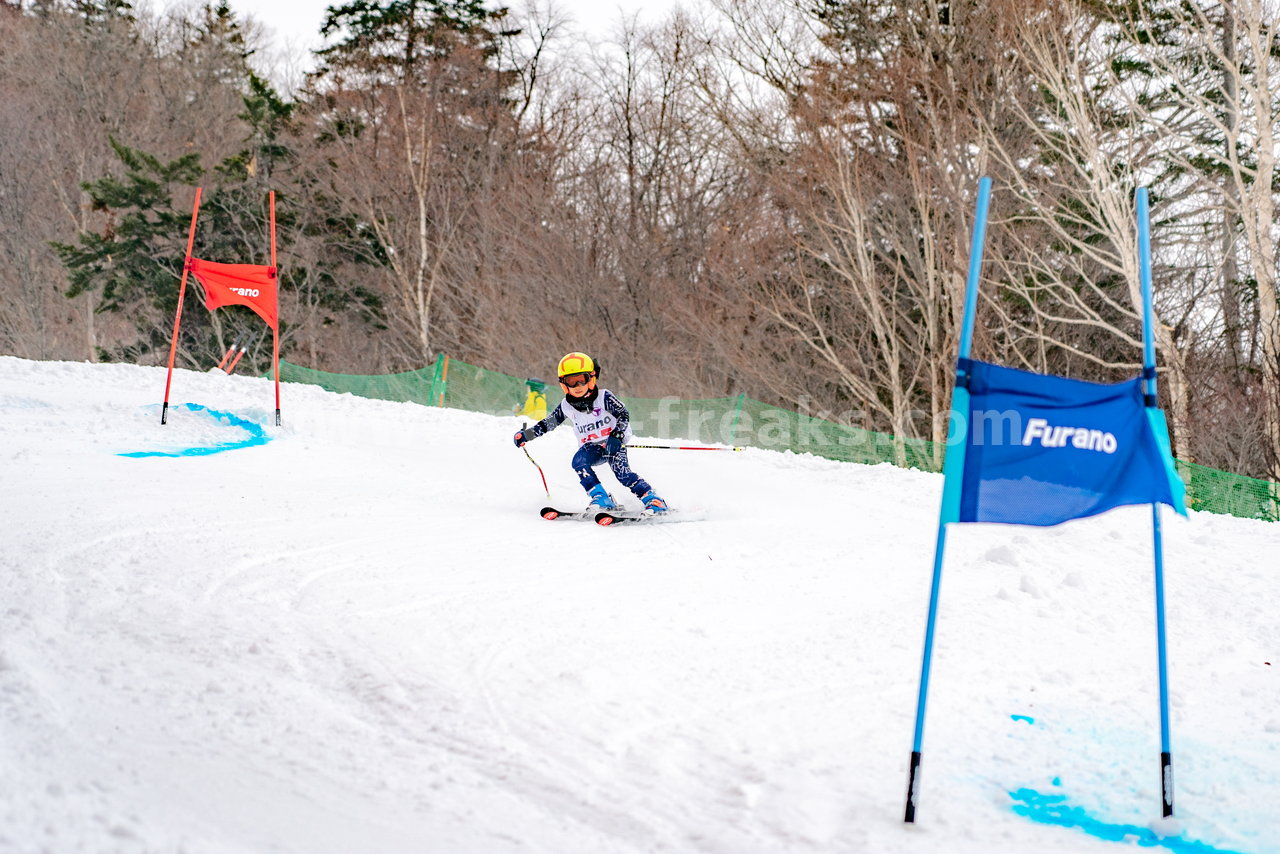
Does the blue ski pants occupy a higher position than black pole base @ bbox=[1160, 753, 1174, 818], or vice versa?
the blue ski pants

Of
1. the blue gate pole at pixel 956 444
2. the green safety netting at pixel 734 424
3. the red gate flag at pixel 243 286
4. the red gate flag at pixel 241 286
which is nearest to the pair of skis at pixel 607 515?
the blue gate pole at pixel 956 444

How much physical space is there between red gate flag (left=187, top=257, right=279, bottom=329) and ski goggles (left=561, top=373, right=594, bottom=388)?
593 centimetres

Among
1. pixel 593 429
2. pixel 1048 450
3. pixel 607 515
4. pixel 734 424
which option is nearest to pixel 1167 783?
pixel 1048 450

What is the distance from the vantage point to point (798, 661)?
16.0 feet

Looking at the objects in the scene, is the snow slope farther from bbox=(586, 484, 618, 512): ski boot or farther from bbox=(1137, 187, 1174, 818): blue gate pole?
bbox=(586, 484, 618, 512): ski boot

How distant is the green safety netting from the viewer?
42.7 feet

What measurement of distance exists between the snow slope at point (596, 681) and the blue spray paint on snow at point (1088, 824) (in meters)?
0.01

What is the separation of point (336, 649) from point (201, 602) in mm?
1084

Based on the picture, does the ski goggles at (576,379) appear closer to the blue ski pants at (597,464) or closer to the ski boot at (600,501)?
the blue ski pants at (597,464)

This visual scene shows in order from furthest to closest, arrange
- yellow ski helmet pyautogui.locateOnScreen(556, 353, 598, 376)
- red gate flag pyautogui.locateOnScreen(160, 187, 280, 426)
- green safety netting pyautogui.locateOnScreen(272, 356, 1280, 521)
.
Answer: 1. red gate flag pyautogui.locateOnScreen(160, 187, 280, 426)
2. green safety netting pyautogui.locateOnScreen(272, 356, 1280, 521)
3. yellow ski helmet pyautogui.locateOnScreen(556, 353, 598, 376)

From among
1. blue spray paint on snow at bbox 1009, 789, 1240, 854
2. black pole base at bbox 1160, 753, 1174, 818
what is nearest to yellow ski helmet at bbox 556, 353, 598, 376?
blue spray paint on snow at bbox 1009, 789, 1240, 854

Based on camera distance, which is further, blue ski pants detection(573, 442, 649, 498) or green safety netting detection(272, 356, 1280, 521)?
green safety netting detection(272, 356, 1280, 521)

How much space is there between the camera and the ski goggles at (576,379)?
9258mm

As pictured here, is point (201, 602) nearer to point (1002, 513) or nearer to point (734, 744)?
point (734, 744)
